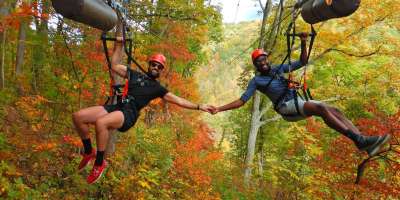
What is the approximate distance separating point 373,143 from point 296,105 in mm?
1275

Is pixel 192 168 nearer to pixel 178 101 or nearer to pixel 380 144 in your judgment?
pixel 178 101

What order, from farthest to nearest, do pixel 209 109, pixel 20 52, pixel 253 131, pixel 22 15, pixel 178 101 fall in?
1. pixel 253 131
2. pixel 20 52
3. pixel 22 15
4. pixel 209 109
5. pixel 178 101

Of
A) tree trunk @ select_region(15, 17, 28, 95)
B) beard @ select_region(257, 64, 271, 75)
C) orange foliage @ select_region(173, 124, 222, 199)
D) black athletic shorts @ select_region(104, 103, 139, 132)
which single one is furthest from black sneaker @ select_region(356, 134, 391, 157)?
tree trunk @ select_region(15, 17, 28, 95)

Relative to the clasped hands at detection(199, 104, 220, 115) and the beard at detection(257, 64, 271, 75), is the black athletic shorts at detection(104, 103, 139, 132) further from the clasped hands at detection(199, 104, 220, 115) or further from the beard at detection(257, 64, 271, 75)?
the beard at detection(257, 64, 271, 75)

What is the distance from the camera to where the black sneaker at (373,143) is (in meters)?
5.05

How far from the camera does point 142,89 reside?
20.6ft

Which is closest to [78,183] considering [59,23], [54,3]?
[59,23]

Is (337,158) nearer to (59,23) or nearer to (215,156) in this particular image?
(215,156)

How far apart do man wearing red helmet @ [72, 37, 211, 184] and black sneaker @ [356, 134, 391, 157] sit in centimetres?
267

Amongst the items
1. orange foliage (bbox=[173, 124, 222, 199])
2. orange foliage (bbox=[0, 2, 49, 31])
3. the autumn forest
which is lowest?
orange foliage (bbox=[173, 124, 222, 199])

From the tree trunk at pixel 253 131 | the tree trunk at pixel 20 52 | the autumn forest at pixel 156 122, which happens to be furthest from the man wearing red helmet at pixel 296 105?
the tree trunk at pixel 253 131

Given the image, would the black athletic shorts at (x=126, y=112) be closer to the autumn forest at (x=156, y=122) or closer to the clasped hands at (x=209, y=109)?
the autumn forest at (x=156, y=122)

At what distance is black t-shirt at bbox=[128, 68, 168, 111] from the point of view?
20.4 feet

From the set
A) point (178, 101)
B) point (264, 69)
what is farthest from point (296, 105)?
point (178, 101)
